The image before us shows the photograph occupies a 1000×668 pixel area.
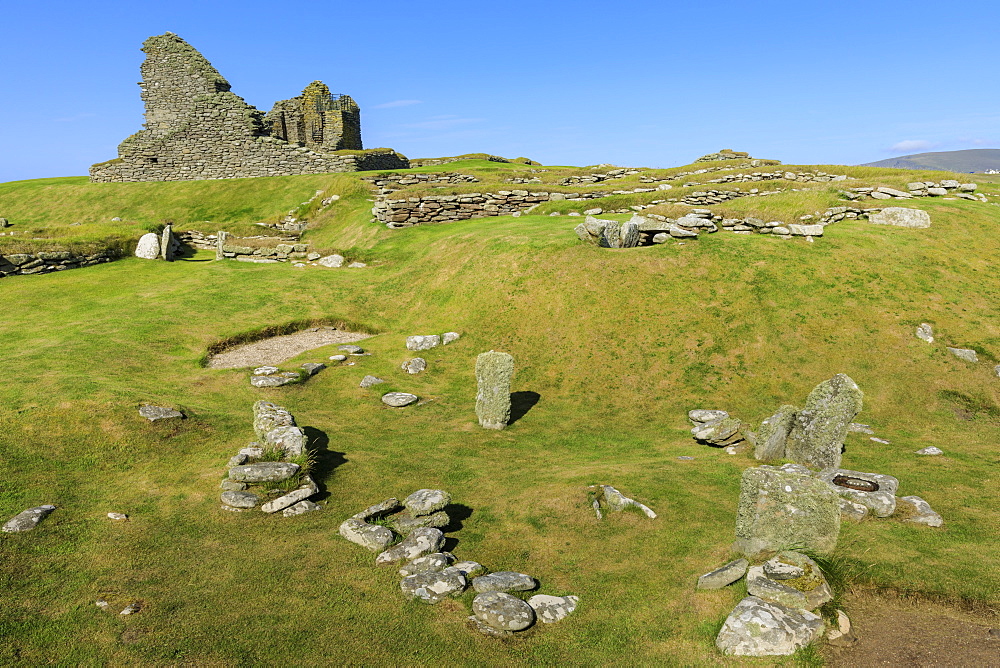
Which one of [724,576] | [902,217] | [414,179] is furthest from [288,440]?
[414,179]

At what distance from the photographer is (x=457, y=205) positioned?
3581 cm

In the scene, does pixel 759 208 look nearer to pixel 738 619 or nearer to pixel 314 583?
pixel 738 619

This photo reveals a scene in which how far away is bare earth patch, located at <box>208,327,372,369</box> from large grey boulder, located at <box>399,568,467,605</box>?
1383cm

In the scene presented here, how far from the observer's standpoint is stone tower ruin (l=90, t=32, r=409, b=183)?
164ft

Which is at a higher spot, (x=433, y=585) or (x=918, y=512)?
(x=433, y=585)

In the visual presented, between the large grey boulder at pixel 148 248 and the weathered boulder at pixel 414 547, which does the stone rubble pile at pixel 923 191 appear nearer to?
the weathered boulder at pixel 414 547

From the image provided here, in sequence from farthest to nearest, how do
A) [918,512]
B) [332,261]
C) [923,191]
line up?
[332,261] < [923,191] < [918,512]

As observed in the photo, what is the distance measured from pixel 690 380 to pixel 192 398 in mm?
16452

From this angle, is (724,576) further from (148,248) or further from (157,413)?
(148,248)

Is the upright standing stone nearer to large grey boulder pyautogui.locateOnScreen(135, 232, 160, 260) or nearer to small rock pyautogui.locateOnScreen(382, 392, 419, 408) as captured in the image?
small rock pyautogui.locateOnScreen(382, 392, 419, 408)

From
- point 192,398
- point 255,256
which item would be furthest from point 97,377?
point 255,256

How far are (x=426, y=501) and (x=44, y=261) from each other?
29.8 m

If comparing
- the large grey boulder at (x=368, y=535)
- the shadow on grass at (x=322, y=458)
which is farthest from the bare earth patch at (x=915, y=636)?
the shadow on grass at (x=322, y=458)

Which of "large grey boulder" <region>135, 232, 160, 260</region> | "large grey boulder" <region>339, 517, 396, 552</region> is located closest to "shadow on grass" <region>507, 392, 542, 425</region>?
"large grey boulder" <region>339, 517, 396, 552</region>
